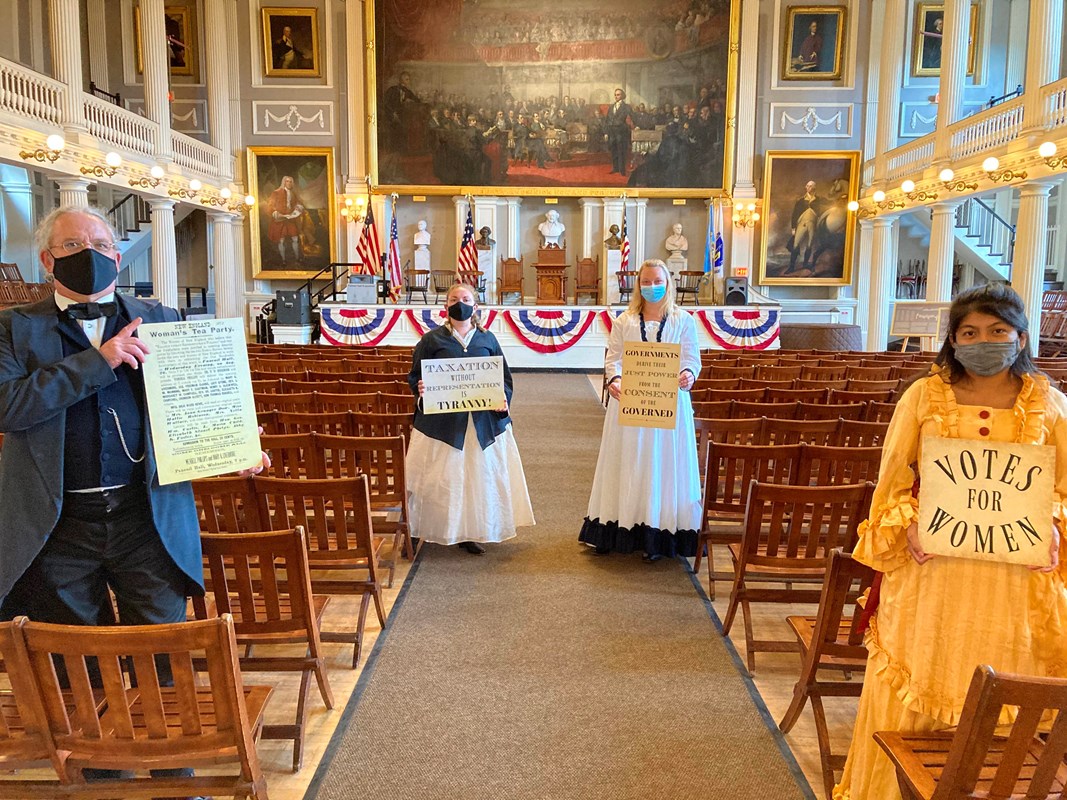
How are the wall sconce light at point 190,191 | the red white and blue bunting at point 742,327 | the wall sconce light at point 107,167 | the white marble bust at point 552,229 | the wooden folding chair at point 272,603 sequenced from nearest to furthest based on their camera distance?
the wooden folding chair at point 272,603 < the wall sconce light at point 107,167 < the red white and blue bunting at point 742,327 < the wall sconce light at point 190,191 < the white marble bust at point 552,229

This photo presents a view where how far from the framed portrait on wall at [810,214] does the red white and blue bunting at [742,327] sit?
166 inches

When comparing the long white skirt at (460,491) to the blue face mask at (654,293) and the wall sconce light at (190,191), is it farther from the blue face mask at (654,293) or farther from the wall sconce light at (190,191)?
the wall sconce light at (190,191)

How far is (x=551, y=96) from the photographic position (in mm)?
18734

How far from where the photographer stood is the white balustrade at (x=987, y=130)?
11773 millimetres

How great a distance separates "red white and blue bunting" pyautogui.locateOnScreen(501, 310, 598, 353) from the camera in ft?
49.7

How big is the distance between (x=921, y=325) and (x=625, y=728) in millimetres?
9983

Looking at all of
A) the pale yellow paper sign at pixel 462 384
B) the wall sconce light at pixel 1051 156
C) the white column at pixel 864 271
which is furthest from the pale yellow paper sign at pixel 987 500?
the white column at pixel 864 271

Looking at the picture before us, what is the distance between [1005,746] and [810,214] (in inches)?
743

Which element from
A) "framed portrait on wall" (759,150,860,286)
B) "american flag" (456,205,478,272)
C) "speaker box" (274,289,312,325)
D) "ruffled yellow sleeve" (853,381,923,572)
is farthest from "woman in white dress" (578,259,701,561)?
"framed portrait on wall" (759,150,860,286)

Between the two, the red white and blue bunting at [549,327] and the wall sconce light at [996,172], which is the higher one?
the wall sconce light at [996,172]

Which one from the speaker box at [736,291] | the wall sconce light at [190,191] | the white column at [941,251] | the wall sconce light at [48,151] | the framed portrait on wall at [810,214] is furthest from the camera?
the framed portrait on wall at [810,214]

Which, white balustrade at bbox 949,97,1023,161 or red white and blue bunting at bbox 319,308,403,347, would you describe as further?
red white and blue bunting at bbox 319,308,403,347

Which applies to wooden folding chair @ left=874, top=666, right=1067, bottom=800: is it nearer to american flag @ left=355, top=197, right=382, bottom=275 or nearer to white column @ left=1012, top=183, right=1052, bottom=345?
white column @ left=1012, top=183, right=1052, bottom=345

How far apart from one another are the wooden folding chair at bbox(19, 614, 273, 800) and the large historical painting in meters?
18.0
